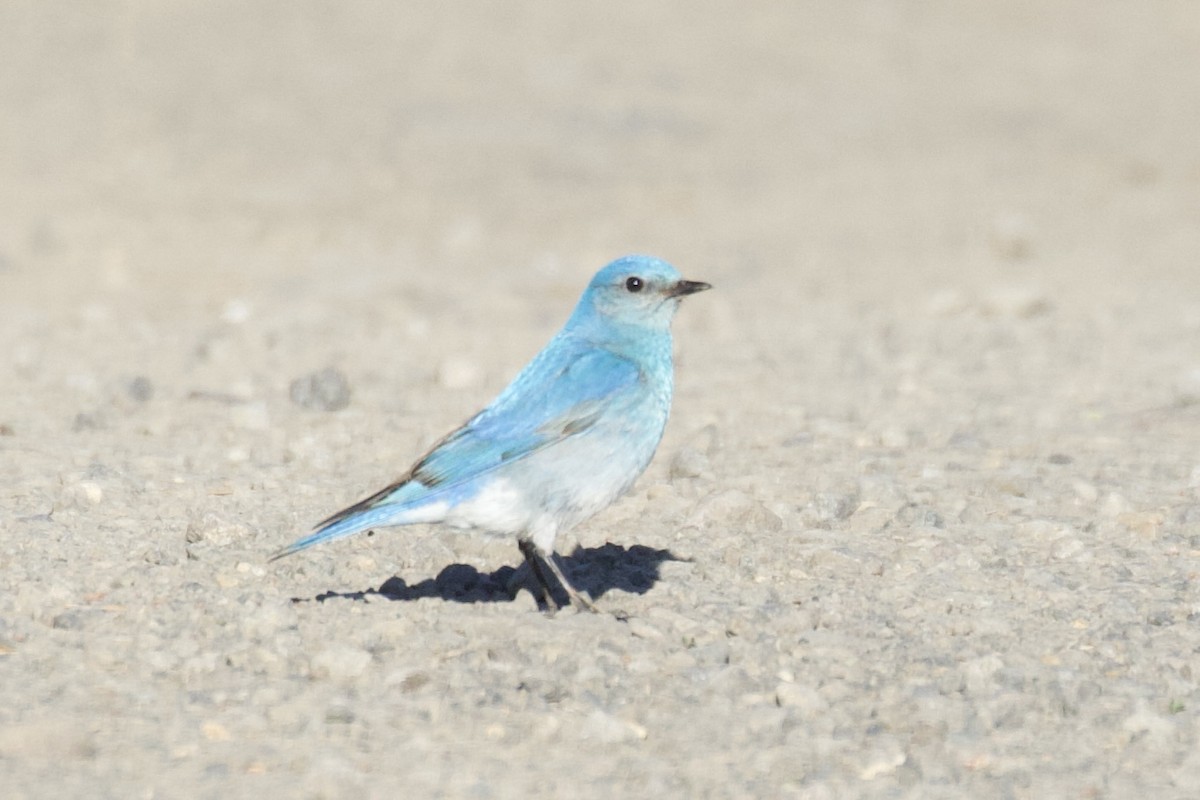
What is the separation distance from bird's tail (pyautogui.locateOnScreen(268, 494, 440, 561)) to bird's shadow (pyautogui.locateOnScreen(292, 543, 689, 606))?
0.40 metres

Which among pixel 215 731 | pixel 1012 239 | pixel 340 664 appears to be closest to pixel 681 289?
pixel 340 664

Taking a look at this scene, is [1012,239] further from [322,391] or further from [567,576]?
[567,576]

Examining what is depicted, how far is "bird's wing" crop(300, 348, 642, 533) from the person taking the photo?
5.55m

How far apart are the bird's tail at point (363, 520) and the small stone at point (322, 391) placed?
2783 mm

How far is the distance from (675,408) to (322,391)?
61.9 inches

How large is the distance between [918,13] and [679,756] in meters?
15.9

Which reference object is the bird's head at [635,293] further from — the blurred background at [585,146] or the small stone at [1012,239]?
the small stone at [1012,239]

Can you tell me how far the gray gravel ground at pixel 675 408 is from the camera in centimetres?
480

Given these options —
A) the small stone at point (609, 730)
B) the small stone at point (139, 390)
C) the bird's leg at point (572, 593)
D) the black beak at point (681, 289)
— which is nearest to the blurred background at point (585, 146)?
the small stone at point (139, 390)

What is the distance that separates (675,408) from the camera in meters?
8.59

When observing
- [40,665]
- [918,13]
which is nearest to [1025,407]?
[40,665]

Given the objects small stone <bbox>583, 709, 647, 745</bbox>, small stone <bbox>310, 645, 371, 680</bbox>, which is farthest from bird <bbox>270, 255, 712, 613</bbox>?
small stone <bbox>583, 709, 647, 745</bbox>

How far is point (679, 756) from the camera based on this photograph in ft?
15.2

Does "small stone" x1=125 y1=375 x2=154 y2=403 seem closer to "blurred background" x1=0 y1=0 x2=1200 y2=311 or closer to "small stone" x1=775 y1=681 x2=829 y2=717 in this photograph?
"blurred background" x1=0 y1=0 x2=1200 y2=311
